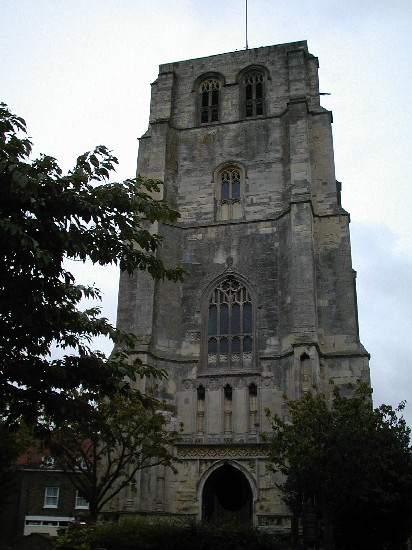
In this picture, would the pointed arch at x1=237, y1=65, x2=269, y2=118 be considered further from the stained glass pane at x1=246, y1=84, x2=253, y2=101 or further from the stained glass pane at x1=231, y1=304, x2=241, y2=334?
the stained glass pane at x1=231, y1=304, x2=241, y2=334

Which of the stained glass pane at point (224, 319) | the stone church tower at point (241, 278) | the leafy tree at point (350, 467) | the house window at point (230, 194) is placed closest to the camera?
the leafy tree at point (350, 467)

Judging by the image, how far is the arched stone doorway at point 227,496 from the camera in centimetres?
2417

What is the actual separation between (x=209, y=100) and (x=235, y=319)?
12.7 meters

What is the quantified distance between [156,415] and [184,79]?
2027cm

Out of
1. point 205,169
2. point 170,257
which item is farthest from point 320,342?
point 205,169

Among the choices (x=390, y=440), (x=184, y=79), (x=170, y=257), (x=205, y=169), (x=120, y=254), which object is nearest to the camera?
(x=120, y=254)

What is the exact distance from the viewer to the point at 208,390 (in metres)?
25.5

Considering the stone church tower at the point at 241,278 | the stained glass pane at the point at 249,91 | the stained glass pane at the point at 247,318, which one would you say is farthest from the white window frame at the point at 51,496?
the stained glass pane at the point at 249,91

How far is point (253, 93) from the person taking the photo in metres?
32.6

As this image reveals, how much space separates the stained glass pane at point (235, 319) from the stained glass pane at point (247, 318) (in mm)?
258

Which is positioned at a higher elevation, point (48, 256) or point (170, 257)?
point (170, 257)

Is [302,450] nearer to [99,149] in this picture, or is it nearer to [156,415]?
[156,415]

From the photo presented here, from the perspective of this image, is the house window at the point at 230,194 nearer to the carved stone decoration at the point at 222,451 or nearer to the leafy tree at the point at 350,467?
the carved stone decoration at the point at 222,451

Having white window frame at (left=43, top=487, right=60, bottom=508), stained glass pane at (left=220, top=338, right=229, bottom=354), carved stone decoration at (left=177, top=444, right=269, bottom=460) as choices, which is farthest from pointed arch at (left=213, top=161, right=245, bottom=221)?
white window frame at (left=43, top=487, right=60, bottom=508)
